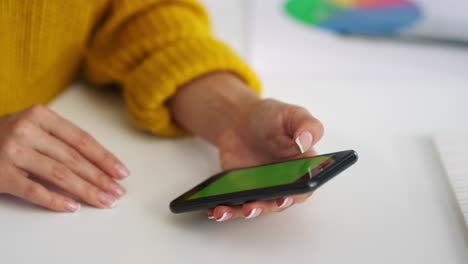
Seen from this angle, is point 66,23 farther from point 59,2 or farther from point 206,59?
point 206,59

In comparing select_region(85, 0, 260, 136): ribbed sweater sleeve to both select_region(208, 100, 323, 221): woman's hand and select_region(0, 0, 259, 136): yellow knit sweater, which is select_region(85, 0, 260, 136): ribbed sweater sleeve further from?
select_region(208, 100, 323, 221): woman's hand

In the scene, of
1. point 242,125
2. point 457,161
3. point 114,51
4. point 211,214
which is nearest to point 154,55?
point 114,51

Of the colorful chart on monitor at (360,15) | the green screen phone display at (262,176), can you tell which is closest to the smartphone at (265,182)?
the green screen phone display at (262,176)

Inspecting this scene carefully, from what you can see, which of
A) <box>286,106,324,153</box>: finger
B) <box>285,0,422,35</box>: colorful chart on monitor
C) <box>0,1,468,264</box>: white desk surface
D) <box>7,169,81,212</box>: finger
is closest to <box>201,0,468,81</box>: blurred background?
<box>285,0,422,35</box>: colorful chart on monitor

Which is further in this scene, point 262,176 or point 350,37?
point 350,37

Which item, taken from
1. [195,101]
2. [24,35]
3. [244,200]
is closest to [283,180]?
[244,200]

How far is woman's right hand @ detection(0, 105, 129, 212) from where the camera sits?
0.53 meters

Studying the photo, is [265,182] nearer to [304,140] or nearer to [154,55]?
[304,140]

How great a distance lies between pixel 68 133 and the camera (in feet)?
1.90

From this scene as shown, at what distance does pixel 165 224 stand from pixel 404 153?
1.07ft

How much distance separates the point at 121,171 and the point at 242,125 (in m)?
0.16

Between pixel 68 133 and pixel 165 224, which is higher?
pixel 68 133

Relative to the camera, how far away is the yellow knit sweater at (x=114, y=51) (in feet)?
2.08

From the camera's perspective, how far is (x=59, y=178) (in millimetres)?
548
